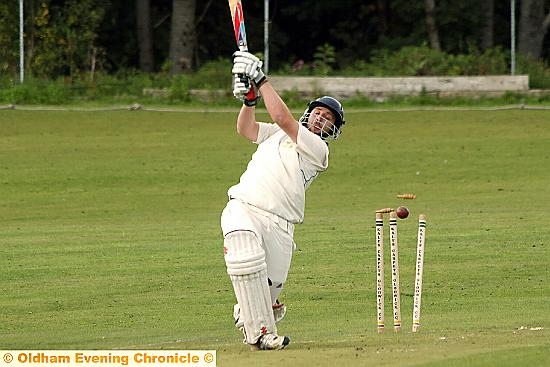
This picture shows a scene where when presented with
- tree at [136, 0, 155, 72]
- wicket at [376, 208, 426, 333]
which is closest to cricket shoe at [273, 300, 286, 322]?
wicket at [376, 208, 426, 333]

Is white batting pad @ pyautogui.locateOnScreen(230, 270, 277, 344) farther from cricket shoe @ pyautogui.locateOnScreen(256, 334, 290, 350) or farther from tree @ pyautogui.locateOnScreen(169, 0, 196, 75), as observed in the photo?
tree @ pyautogui.locateOnScreen(169, 0, 196, 75)

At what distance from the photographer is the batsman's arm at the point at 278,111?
9211 millimetres

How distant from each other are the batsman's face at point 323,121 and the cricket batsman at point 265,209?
0.03 metres

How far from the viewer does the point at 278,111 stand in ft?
30.2

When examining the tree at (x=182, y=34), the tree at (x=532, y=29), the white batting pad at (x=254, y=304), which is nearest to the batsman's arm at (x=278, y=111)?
the white batting pad at (x=254, y=304)

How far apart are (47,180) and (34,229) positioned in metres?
5.69

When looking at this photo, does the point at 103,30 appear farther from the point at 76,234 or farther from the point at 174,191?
the point at 76,234

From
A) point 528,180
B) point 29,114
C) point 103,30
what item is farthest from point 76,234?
point 103,30

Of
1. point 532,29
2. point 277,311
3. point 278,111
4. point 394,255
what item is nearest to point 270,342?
point 277,311

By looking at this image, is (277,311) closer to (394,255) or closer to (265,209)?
(265,209)

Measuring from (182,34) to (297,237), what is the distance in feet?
76.7

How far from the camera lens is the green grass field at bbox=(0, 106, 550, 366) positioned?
434 inches

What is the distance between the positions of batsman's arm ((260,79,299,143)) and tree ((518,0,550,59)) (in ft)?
110

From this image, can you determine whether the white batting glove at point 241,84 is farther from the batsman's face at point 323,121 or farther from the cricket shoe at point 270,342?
the cricket shoe at point 270,342
